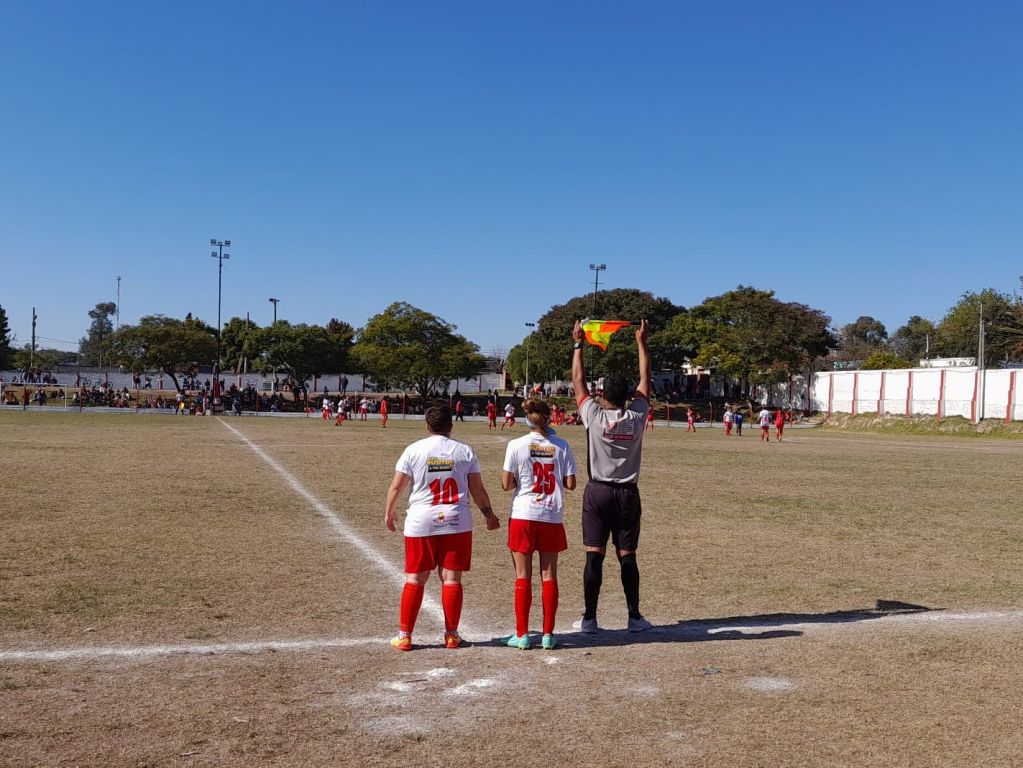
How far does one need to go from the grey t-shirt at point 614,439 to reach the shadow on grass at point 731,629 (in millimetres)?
1149

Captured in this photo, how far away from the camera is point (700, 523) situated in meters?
12.6

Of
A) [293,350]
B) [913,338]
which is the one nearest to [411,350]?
[293,350]

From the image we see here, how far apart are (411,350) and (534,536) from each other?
2670 inches

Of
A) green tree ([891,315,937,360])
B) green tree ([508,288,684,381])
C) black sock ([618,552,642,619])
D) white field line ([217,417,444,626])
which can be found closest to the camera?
black sock ([618,552,642,619])

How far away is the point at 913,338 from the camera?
142125mm

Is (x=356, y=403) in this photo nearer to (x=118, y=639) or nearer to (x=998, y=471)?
(x=998, y=471)

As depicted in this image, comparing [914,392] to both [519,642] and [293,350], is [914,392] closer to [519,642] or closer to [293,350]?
[293,350]

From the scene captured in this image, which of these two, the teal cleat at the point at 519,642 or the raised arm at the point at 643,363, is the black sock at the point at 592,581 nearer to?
the teal cleat at the point at 519,642

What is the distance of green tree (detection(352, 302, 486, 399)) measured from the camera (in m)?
73.4

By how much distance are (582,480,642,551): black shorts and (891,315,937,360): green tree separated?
128626mm

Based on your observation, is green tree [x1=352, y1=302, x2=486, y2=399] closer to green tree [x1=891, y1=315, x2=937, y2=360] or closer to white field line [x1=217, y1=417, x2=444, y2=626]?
white field line [x1=217, y1=417, x2=444, y2=626]

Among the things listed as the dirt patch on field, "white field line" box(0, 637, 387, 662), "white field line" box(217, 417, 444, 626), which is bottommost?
"white field line" box(217, 417, 444, 626)

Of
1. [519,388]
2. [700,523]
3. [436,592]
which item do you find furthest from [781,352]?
[436,592]

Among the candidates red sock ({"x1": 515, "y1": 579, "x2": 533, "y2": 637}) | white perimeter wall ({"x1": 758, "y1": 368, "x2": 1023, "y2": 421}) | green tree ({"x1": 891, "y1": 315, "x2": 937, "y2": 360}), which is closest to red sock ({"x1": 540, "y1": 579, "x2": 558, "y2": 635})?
red sock ({"x1": 515, "y1": 579, "x2": 533, "y2": 637})
